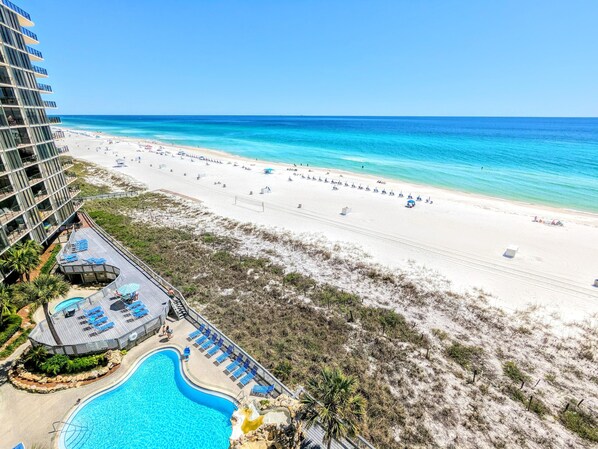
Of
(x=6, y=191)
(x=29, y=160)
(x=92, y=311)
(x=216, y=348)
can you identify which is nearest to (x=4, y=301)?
(x=92, y=311)

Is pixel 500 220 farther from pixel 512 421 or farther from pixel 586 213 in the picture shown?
pixel 512 421

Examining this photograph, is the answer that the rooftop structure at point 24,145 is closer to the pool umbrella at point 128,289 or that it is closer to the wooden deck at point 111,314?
the wooden deck at point 111,314

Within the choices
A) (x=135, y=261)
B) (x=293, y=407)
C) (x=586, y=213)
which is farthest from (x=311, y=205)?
(x=586, y=213)

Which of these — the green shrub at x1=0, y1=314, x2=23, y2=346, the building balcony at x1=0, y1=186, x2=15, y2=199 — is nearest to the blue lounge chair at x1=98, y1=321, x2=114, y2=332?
the green shrub at x1=0, y1=314, x2=23, y2=346

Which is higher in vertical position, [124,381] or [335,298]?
[124,381]

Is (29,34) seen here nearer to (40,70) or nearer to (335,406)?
(40,70)

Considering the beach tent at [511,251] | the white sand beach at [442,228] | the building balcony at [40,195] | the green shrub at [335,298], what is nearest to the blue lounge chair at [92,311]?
the building balcony at [40,195]
